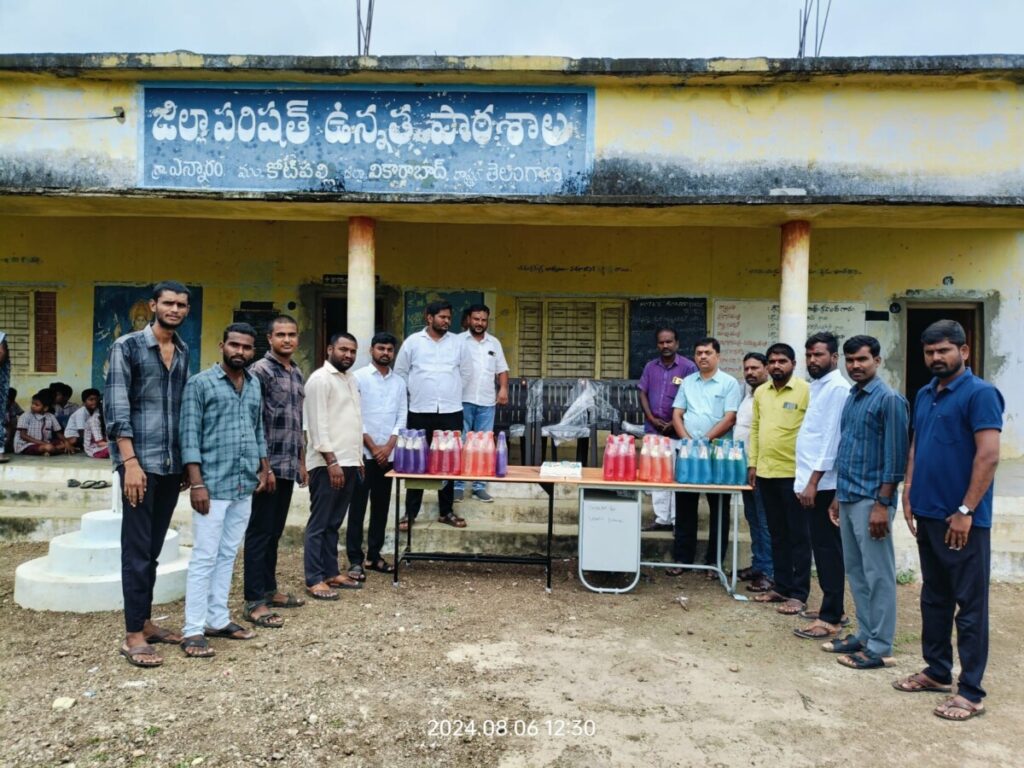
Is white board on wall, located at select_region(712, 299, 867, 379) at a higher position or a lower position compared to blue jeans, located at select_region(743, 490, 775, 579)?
higher

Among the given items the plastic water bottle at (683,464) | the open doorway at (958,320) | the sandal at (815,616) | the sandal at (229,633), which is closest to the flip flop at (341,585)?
the sandal at (229,633)

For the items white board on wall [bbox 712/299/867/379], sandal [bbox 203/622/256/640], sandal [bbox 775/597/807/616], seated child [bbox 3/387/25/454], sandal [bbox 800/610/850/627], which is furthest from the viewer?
white board on wall [bbox 712/299/867/379]

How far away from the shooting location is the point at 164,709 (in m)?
3.59

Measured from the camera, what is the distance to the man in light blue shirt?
5949 mm

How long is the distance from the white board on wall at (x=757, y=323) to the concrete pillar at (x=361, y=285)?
14.7 ft

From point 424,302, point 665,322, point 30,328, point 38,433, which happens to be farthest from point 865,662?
point 30,328

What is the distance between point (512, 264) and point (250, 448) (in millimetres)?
5829

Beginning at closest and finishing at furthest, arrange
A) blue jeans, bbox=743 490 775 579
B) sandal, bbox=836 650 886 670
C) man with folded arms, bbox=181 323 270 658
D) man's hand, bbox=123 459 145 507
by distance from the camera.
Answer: man's hand, bbox=123 459 145 507 → man with folded arms, bbox=181 323 270 658 → sandal, bbox=836 650 886 670 → blue jeans, bbox=743 490 775 579

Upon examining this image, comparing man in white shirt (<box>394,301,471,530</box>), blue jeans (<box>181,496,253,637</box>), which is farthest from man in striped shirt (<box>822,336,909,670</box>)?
blue jeans (<box>181,496,253,637</box>)

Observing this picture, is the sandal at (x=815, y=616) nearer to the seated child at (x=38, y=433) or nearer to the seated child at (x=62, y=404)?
the seated child at (x=38, y=433)

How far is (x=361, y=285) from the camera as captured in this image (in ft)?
24.5

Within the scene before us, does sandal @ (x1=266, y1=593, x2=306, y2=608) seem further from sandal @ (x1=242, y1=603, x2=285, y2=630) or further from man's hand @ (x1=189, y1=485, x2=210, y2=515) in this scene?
man's hand @ (x1=189, y1=485, x2=210, y2=515)

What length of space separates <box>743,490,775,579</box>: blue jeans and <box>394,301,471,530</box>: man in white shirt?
2.50 meters

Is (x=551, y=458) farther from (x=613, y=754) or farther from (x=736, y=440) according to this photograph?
(x=613, y=754)
